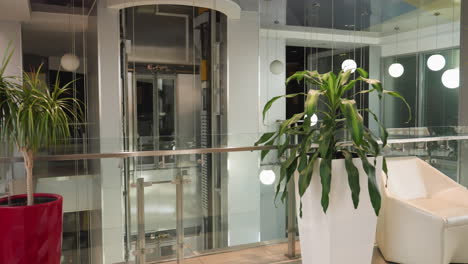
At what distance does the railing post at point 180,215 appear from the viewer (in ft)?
10.8

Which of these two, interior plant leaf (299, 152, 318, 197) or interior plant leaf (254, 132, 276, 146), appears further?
interior plant leaf (254, 132, 276, 146)

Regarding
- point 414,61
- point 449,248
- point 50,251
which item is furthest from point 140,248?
point 414,61

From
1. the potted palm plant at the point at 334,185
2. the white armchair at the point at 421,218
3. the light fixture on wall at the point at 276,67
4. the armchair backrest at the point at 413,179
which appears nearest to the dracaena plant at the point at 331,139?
the potted palm plant at the point at 334,185

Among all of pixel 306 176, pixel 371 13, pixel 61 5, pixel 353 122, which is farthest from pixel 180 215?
pixel 371 13

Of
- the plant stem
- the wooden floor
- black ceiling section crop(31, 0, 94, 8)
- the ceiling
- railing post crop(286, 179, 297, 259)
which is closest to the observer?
the plant stem

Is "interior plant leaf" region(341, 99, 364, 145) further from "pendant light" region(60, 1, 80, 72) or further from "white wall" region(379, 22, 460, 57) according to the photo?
"white wall" region(379, 22, 460, 57)

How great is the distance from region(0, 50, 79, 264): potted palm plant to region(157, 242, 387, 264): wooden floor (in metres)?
1.14

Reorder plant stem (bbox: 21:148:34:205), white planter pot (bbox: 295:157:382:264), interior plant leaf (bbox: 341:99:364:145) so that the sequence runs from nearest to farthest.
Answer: plant stem (bbox: 21:148:34:205)
interior plant leaf (bbox: 341:99:364:145)
white planter pot (bbox: 295:157:382:264)

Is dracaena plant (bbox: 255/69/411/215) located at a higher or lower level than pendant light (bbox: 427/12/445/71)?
lower

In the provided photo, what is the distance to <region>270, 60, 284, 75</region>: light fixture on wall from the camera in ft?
16.4

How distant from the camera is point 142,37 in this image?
439 centimetres

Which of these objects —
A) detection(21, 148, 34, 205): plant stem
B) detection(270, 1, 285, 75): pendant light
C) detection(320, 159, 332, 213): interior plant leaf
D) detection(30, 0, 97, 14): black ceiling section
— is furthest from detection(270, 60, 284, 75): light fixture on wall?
detection(21, 148, 34, 205): plant stem

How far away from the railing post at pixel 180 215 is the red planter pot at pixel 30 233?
940 mm

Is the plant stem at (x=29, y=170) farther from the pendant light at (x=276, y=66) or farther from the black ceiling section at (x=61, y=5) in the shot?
the pendant light at (x=276, y=66)
